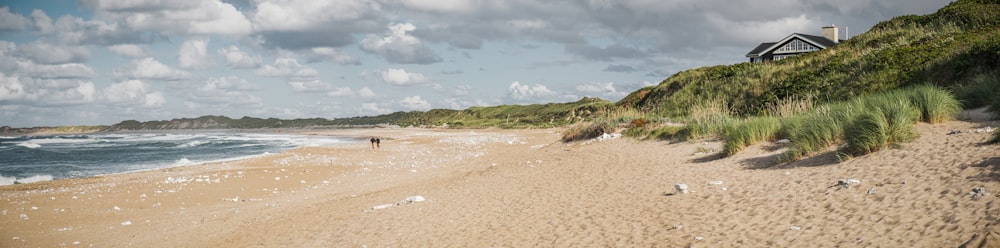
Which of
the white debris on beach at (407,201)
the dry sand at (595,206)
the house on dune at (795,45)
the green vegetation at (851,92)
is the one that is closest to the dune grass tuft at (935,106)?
the green vegetation at (851,92)

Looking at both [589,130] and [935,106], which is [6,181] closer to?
[589,130]

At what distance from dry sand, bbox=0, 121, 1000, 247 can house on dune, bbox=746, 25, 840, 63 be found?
150 feet

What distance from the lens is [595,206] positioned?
1042 cm

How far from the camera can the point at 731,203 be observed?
8.89 m

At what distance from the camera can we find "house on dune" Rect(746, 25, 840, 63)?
2297 inches

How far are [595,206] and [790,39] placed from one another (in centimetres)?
5686

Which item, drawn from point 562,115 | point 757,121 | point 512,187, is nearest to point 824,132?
point 757,121

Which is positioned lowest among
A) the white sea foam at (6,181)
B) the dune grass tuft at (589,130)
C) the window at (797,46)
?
the white sea foam at (6,181)

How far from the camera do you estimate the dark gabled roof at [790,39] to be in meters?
58.2

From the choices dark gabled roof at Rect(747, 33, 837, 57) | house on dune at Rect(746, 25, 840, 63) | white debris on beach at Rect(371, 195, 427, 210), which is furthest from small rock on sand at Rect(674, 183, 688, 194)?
dark gabled roof at Rect(747, 33, 837, 57)

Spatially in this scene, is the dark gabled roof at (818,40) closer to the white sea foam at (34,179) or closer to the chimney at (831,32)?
the chimney at (831,32)

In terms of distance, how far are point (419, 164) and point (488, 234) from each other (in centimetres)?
1819

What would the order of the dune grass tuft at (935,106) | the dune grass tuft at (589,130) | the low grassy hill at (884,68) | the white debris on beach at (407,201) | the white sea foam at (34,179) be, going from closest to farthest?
the dune grass tuft at (935,106), the white debris on beach at (407,201), the low grassy hill at (884,68), the white sea foam at (34,179), the dune grass tuft at (589,130)

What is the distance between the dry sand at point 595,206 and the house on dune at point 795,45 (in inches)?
1802
